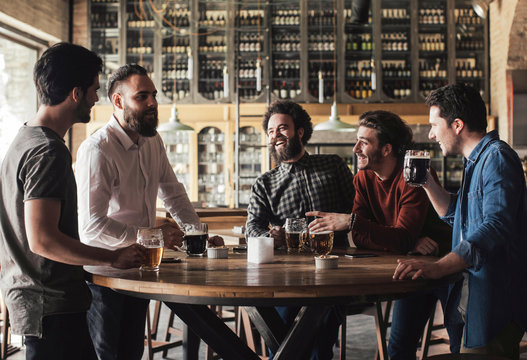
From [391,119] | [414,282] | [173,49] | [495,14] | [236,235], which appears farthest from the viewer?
[173,49]

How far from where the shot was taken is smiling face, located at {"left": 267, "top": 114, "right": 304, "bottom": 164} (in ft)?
9.48

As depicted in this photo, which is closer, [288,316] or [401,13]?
[288,316]

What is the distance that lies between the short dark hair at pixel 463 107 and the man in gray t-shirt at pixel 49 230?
1.15m

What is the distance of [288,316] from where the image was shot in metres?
2.41

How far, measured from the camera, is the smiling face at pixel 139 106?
2387 mm

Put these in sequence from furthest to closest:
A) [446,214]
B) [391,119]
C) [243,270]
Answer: [391,119], [446,214], [243,270]

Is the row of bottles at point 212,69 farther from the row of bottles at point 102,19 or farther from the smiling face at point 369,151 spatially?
the smiling face at point 369,151

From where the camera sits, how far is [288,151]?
288 cm

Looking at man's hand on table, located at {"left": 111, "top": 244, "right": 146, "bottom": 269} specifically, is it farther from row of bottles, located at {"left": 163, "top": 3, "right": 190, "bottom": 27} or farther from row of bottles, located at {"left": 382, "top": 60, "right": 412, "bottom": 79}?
row of bottles, located at {"left": 163, "top": 3, "right": 190, "bottom": 27}

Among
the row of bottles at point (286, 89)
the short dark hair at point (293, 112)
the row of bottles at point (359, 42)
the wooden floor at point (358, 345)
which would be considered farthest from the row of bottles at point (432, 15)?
the short dark hair at point (293, 112)

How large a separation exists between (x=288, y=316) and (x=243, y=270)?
624 millimetres

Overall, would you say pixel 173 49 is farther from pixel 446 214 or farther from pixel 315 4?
pixel 446 214

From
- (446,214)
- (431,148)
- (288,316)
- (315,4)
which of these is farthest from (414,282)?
(315,4)

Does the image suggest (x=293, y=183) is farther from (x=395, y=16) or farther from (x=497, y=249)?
(x=395, y=16)
